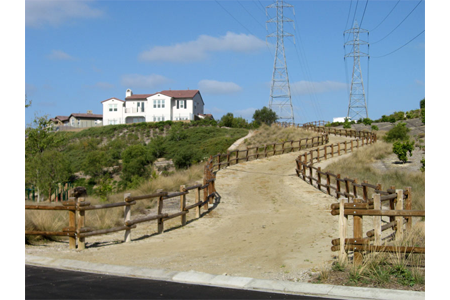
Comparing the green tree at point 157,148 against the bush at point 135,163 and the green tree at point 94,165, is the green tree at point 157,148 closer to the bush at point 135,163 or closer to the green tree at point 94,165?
the bush at point 135,163

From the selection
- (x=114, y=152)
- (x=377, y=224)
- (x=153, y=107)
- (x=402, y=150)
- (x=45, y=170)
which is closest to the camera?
A: (x=377, y=224)

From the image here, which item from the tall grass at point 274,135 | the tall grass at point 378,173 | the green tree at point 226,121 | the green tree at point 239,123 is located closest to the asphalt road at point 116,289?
the tall grass at point 378,173

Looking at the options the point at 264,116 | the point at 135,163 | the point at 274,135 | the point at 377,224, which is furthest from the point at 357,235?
the point at 264,116

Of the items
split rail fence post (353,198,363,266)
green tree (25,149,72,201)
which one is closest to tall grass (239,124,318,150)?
green tree (25,149,72,201)

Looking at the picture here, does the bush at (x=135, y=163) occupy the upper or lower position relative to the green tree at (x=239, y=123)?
lower

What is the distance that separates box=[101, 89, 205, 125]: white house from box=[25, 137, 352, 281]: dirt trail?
7119 centimetres

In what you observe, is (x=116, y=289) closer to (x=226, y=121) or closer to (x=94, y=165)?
(x=94, y=165)

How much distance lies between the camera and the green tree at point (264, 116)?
7569 centimetres

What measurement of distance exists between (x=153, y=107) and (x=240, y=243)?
80.4 m

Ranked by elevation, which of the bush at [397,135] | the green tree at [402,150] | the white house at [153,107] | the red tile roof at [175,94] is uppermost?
the red tile roof at [175,94]

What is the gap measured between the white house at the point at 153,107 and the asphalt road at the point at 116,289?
270 ft

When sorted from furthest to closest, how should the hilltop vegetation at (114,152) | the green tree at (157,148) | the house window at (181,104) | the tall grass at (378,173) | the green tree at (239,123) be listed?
the house window at (181,104)
the green tree at (239,123)
the green tree at (157,148)
the hilltop vegetation at (114,152)
the tall grass at (378,173)

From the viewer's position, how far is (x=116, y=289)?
667 cm

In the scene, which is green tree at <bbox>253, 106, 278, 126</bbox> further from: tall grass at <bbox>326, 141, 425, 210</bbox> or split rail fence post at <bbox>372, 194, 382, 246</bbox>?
split rail fence post at <bbox>372, 194, 382, 246</bbox>
